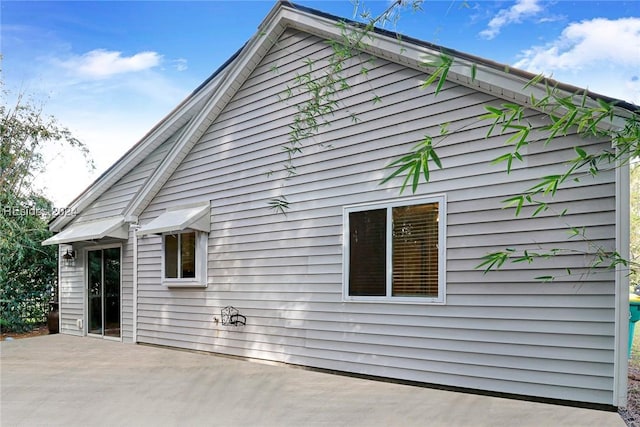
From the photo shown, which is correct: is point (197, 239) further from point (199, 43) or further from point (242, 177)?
point (199, 43)

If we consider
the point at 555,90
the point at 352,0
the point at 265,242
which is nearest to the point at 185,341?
the point at 265,242

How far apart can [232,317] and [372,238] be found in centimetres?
281

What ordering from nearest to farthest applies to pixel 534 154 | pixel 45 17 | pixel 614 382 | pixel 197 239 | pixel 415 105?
pixel 614 382, pixel 534 154, pixel 415 105, pixel 197 239, pixel 45 17

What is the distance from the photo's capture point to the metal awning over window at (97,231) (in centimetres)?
916

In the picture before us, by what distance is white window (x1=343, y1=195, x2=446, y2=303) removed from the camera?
510 cm

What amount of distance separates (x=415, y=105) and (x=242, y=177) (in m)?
3.12

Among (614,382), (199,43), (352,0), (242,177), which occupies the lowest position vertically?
(614,382)

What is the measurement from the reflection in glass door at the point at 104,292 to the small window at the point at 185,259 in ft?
6.97

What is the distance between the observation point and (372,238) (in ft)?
18.4

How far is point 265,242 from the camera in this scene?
6828 mm

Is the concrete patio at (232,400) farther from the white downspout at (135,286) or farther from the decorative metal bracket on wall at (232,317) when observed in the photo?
the white downspout at (135,286)

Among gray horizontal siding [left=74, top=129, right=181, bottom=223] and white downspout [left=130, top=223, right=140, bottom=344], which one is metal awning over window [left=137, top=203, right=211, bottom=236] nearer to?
white downspout [left=130, top=223, right=140, bottom=344]

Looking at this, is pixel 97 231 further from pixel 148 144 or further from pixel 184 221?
pixel 184 221

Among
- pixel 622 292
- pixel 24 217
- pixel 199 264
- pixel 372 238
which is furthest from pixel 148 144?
pixel 622 292
